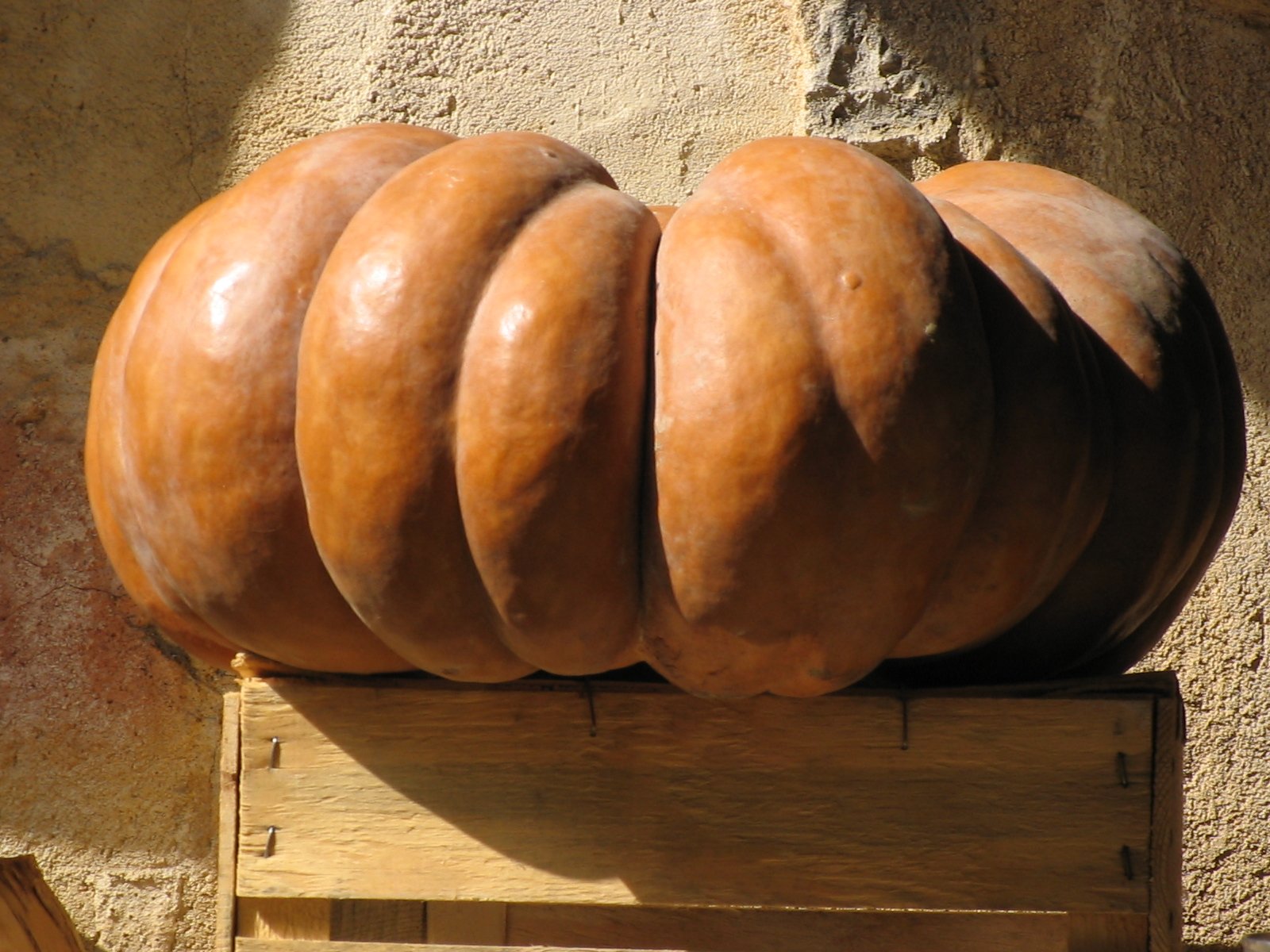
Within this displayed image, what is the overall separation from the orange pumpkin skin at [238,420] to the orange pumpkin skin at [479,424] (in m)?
0.04

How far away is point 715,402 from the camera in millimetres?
828

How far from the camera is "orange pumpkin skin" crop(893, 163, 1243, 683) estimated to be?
0.98 metres

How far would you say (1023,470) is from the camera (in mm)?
893

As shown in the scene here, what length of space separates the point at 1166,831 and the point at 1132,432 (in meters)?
0.31

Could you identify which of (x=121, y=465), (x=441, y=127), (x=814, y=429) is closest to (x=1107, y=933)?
(x=814, y=429)

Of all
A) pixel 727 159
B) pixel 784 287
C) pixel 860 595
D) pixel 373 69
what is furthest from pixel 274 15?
pixel 860 595

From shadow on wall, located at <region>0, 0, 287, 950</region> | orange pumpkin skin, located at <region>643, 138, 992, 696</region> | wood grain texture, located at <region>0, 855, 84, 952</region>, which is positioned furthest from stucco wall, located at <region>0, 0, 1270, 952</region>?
orange pumpkin skin, located at <region>643, 138, 992, 696</region>

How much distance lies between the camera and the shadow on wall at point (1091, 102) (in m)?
→ 1.81

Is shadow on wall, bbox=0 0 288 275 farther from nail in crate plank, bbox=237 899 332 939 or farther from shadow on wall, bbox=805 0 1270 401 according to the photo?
nail in crate plank, bbox=237 899 332 939

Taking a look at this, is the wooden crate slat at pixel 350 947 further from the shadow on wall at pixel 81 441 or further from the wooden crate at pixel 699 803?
the shadow on wall at pixel 81 441

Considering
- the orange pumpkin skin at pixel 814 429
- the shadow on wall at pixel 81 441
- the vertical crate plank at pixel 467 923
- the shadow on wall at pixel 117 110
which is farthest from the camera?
the shadow on wall at pixel 117 110

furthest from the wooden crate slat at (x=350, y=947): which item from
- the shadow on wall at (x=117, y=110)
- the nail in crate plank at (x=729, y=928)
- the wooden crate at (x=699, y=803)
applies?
the shadow on wall at (x=117, y=110)

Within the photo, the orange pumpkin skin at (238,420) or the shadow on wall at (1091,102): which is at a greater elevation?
the shadow on wall at (1091,102)

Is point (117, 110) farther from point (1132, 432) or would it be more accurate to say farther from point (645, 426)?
point (1132, 432)
